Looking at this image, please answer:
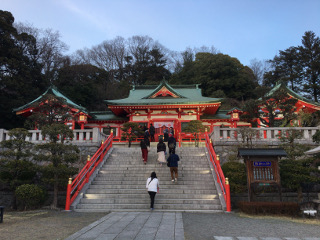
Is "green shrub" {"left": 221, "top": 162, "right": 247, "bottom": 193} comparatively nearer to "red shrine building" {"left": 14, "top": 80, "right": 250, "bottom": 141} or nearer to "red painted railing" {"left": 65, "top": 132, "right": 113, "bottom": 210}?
"red painted railing" {"left": 65, "top": 132, "right": 113, "bottom": 210}

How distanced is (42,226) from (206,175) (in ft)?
23.5

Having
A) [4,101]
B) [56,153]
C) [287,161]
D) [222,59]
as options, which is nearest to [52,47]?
[4,101]

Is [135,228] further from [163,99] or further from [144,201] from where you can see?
[163,99]

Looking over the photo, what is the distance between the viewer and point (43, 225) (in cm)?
650

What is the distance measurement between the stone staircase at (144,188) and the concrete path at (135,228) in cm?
169

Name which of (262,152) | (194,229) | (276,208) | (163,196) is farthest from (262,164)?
Answer: (194,229)

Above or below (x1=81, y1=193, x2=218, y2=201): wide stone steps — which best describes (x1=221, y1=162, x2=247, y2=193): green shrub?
above

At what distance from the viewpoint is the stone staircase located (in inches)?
355

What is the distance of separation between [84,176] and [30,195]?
7.74 feet

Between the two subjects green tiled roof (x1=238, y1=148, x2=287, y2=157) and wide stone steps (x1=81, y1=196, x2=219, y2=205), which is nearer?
green tiled roof (x1=238, y1=148, x2=287, y2=157)

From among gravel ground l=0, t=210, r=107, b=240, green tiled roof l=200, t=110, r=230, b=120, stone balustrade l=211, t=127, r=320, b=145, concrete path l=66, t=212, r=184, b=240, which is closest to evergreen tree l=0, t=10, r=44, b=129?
green tiled roof l=200, t=110, r=230, b=120

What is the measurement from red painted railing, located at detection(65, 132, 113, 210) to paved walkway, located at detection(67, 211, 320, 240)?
230cm

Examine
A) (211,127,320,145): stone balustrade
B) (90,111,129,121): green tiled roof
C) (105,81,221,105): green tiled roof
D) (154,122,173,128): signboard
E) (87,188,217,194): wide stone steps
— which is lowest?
(87,188,217,194): wide stone steps

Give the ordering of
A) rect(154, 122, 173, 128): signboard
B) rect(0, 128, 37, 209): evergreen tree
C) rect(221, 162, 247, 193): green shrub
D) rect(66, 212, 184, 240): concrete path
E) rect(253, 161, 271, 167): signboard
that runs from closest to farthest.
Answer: rect(66, 212, 184, 240): concrete path, rect(253, 161, 271, 167): signboard, rect(221, 162, 247, 193): green shrub, rect(0, 128, 37, 209): evergreen tree, rect(154, 122, 173, 128): signboard
